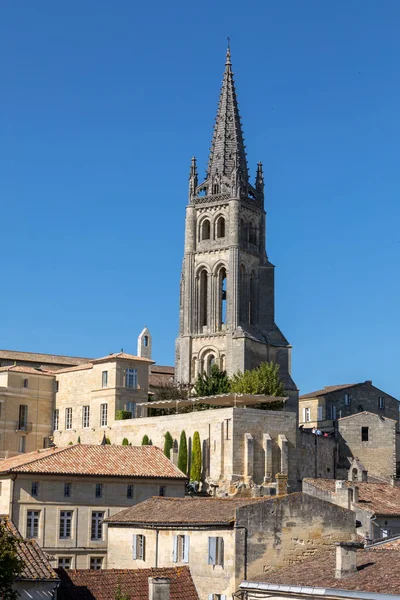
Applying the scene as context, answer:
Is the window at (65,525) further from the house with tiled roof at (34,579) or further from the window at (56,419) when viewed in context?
the window at (56,419)

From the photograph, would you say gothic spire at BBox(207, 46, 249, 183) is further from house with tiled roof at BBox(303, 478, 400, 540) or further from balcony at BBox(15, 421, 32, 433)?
house with tiled roof at BBox(303, 478, 400, 540)

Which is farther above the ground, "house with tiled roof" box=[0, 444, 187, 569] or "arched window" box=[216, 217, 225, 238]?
"arched window" box=[216, 217, 225, 238]

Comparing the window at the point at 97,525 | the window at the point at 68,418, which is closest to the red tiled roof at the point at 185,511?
the window at the point at 97,525

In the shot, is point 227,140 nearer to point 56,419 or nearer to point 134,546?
point 56,419

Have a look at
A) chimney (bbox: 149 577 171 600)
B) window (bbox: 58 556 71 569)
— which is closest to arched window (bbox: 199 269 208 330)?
window (bbox: 58 556 71 569)

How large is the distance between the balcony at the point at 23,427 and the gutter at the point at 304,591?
5232cm

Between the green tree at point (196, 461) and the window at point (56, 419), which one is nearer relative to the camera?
the green tree at point (196, 461)

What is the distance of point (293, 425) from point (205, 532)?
114 ft

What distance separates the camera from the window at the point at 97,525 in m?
61.9

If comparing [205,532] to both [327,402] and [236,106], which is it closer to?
[327,402]

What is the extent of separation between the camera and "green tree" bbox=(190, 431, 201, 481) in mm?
75688

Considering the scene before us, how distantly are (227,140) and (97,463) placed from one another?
216ft

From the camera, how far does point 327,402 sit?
10581 cm

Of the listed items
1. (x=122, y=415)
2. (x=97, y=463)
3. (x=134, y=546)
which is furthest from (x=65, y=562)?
(x=122, y=415)
